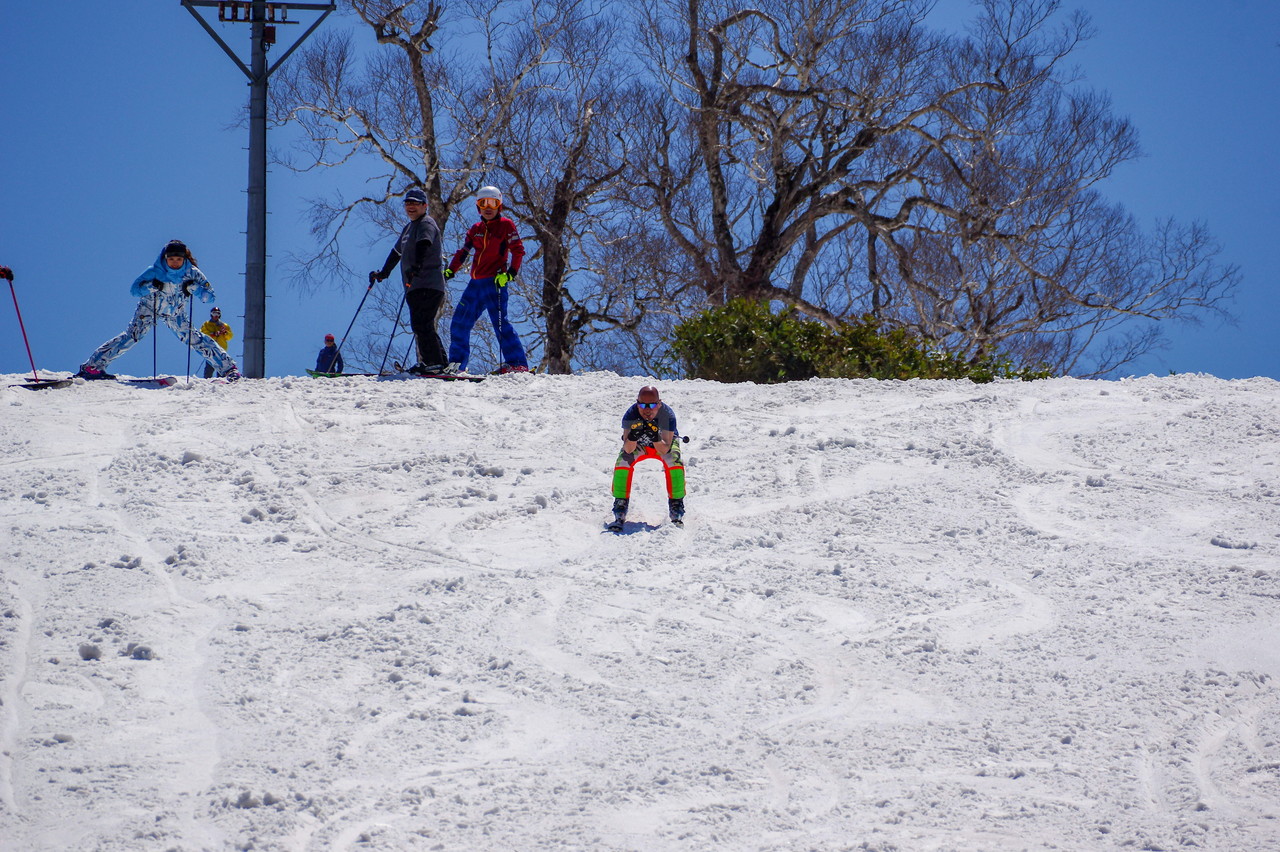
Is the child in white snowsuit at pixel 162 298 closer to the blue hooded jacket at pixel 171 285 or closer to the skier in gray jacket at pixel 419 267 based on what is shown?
the blue hooded jacket at pixel 171 285

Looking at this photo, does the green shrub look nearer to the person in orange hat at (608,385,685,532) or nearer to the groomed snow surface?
the groomed snow surface

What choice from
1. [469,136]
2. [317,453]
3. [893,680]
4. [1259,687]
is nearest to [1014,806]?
[893,680]

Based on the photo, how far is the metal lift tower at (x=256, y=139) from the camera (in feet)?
44.0

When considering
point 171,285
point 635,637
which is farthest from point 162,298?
point 635,637

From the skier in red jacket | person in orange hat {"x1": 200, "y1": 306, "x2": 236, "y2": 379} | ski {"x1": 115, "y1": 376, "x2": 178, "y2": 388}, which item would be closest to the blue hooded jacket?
ski {"x1": 115, "y1": 376, "x2": 178, "y2": 388}

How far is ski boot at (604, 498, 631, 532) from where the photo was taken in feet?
23.1

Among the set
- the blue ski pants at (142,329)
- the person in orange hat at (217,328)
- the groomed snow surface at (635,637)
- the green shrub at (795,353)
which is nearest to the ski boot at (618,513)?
the groomed snow surface at (635,637)

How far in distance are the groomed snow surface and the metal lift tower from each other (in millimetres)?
4055

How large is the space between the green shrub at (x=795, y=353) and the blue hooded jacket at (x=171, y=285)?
18.5 ft

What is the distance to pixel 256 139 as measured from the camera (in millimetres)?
13656

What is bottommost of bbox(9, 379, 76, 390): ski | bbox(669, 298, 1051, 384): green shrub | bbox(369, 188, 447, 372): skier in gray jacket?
bbox(9, 379, 76, 390): ski

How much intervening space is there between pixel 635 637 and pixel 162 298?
8.21 m

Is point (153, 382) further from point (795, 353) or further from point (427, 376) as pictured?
point (795, 353)

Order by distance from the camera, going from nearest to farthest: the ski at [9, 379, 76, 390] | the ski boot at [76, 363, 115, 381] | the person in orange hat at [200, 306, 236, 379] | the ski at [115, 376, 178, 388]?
the ski at [9, 379, 76, 390] → the ski at [115, 376, 178, 388] → the ski boot at [76, 363, 115, 381] → the person in orange hat at [200, 306, 236, 379]
